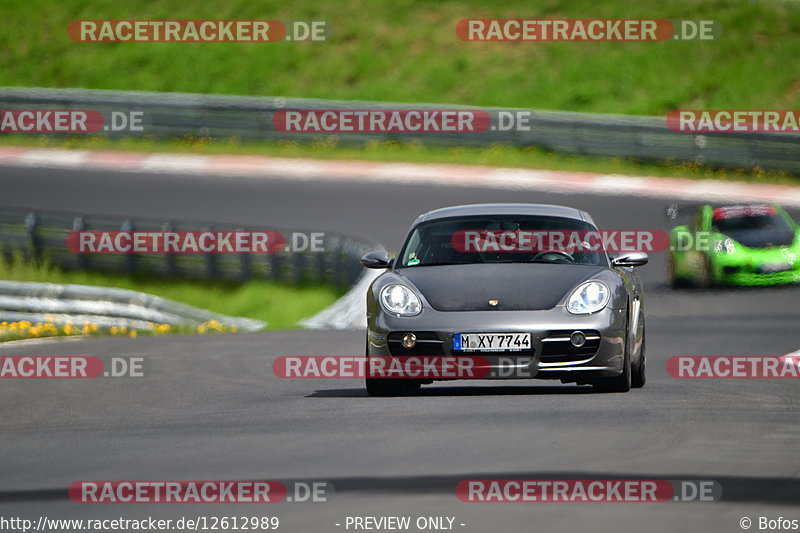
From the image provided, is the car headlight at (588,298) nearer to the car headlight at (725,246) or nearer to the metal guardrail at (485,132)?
the car headlight at (725,246)

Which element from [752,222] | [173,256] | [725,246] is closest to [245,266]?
[173,256]

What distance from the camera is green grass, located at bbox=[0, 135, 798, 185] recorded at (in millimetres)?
26484

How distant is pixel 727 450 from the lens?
23.5 ft

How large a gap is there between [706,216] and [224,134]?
1362cm

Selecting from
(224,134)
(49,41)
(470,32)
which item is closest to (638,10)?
(470,32)

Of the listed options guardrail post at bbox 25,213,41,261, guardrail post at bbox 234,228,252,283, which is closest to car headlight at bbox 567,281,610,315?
guardrail post at bbox 234,228,252,283

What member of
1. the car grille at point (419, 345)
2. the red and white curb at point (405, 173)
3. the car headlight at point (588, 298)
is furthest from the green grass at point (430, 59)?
the car grille at point (419, 345)

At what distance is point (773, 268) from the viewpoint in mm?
17672

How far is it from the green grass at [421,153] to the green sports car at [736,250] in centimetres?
819

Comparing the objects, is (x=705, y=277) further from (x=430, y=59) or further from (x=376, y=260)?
(x=430, y=59)

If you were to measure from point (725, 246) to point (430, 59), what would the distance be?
723 inches

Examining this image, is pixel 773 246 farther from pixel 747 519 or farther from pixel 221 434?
pixel 747 519

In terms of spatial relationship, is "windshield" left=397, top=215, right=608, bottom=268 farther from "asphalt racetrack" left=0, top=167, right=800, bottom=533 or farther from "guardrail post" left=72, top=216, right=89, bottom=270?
"guardrail post" left=72, top=216, right=89, bottom=270

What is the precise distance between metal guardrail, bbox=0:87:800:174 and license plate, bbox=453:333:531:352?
17.8 meters
